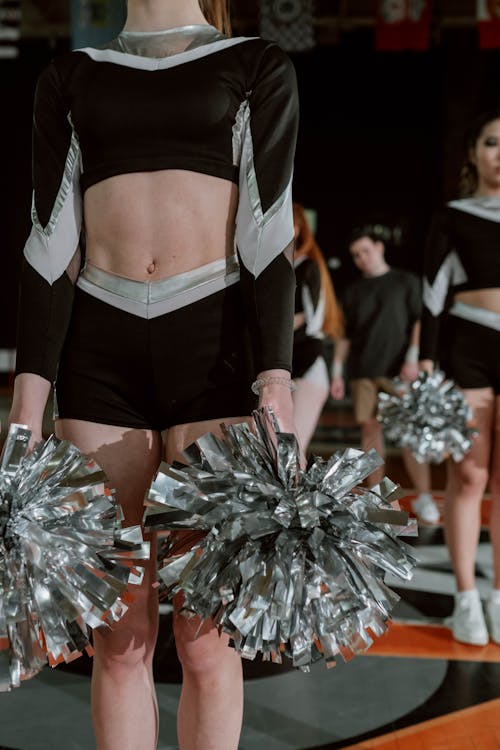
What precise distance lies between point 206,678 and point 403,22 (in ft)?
29.1

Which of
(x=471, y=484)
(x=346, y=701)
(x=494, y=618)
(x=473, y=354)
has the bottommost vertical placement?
(x=494, y=618)

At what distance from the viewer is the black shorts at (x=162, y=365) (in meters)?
A: 1.47

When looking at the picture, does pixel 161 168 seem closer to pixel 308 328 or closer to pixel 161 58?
pixel 161 58

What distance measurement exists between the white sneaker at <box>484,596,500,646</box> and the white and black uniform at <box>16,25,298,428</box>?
191 centimetres

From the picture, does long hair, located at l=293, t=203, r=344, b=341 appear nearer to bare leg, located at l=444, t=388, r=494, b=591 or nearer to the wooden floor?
bare leg, located at l=444, t=388, r=494, b=591

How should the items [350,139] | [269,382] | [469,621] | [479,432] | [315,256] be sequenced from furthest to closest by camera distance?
[350,139] → [315,256] → [479,432] → [469,621] → [269,382]

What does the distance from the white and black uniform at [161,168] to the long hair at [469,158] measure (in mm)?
1942

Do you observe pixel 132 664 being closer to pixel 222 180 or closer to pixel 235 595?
pixel 235 595

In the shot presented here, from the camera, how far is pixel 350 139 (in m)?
13.5

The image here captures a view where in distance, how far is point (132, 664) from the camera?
1521 millimetres

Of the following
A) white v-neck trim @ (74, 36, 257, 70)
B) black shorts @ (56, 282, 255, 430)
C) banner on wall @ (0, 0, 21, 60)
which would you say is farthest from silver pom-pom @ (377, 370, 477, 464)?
banner on wall @ (0, 0, 21, 60)

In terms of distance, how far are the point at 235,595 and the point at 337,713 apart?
1259 millimetres

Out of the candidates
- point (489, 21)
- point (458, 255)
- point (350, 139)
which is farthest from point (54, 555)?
point (350, 139)

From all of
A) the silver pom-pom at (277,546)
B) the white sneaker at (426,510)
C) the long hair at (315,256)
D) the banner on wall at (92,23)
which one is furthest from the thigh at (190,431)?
the banner on wall at (92,23)
